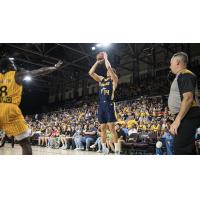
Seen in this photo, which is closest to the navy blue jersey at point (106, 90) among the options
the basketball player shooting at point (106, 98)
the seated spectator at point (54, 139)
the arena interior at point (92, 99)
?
the basketball player shooting at point (106, 98)

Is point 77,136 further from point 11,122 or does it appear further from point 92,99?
point 11,122

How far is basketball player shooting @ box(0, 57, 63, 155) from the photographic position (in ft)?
11.8

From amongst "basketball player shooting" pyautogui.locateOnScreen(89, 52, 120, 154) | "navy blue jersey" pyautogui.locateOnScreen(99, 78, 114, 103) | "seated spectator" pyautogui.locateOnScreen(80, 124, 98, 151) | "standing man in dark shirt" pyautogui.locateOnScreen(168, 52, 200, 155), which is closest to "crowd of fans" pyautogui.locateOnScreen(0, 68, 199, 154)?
"seated spectator" pyautogui.locateOnScreen(80, 124, 98, 151)

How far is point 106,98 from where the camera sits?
591cm

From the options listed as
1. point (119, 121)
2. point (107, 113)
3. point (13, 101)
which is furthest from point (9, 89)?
point (119, 121)

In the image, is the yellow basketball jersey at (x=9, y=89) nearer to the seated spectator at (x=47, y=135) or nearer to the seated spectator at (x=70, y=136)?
the seated spectator at (x=70, y=136)

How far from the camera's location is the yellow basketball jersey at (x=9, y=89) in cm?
384
